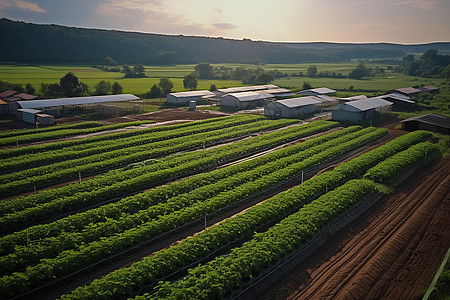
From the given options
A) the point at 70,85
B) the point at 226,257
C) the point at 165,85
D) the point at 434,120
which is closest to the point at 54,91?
the point at 70,85

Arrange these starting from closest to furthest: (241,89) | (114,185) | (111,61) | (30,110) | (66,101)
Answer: (114,185), (30,110), (66,101), (241,89), (111,61)

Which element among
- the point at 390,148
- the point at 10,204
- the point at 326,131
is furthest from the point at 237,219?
the point at 326,131

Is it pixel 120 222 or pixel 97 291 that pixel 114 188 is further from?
pixel 97 291

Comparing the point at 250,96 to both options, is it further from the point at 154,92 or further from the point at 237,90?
the point at 154,92

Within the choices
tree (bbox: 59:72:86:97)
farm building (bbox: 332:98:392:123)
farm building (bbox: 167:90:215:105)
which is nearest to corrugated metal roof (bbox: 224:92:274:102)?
farm building (bbox: 167:90:215:105)

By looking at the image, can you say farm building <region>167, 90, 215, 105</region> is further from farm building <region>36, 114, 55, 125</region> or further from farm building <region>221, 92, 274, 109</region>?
farm building <region>36, 114, 55, 125</region>

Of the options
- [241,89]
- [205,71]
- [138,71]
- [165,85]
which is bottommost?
[241,89]

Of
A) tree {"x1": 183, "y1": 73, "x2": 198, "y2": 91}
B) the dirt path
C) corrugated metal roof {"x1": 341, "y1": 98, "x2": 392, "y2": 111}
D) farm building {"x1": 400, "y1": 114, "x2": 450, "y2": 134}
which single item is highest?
tree {"x1": 183, "y1": 73, "x2": 198, "y2": 91}
